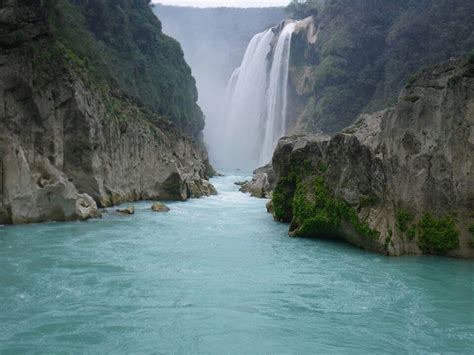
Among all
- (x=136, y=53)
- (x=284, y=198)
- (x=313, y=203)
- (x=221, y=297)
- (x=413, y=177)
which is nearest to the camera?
(x=221, y=297)

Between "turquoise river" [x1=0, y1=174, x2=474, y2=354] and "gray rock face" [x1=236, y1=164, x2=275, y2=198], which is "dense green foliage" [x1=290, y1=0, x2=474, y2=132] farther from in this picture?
"turquoise river" [x1=0, y1=174, x2=474, y2=354]

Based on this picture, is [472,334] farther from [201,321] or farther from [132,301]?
[132,301]

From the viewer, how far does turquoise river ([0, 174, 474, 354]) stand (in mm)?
7277

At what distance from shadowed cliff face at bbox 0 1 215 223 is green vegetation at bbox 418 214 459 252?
13.3 metres

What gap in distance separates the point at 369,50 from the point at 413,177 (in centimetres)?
5045

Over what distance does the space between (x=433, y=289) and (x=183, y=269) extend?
20.3ft

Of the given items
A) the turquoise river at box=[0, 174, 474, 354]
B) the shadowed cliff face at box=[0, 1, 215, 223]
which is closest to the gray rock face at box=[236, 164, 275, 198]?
the shadowed cliff face at box=[0, 1, 215, 223]

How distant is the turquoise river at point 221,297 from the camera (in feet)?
23.9

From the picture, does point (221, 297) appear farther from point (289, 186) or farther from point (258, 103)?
point (258, 103)

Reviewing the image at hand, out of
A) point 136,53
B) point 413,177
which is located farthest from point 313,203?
point 136,53

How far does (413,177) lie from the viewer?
519 inches

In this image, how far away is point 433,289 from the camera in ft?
33.3

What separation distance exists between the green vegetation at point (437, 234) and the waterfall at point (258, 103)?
53.7 meters

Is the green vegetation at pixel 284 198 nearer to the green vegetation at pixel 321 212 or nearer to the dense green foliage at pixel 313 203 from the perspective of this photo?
the dense green foliage at pixel 313 203
